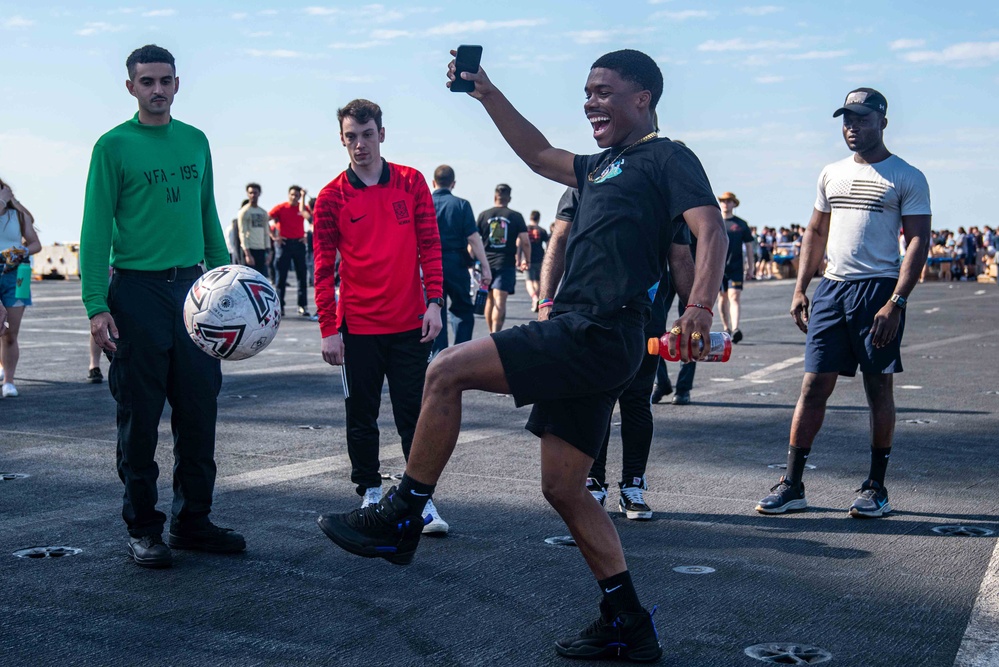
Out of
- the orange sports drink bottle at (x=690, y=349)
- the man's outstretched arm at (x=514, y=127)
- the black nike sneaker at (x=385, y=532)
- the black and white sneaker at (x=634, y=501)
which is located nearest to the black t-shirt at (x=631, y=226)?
the orange sports drink bottle at (x=690, y=349)

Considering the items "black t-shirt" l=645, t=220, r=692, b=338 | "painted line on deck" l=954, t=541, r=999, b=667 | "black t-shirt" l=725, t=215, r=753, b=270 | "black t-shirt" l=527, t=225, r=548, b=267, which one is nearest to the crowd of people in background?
"black t-shirt" l=527, t=225, r=548, b=267

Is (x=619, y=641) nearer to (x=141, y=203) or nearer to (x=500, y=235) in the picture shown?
(x=141, y=203)

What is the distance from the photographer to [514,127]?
4.41 m

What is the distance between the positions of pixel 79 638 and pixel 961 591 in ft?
10.8

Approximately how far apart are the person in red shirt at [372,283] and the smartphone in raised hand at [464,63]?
3.91 ft

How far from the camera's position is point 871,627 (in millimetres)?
4070

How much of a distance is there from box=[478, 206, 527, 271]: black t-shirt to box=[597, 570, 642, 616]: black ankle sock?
11.5 meters

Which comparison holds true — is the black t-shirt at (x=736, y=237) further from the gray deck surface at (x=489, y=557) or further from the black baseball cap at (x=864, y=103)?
the black baseball cap at (x=864, y=103)

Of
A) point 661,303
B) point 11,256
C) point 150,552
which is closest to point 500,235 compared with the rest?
point 11,256

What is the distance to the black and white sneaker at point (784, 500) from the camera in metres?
5.93

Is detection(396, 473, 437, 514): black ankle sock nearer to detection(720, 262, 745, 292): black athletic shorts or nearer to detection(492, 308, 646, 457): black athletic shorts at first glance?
detection(492, 308, 646, 457): black athletic shorts

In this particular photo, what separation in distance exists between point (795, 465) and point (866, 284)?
104 cm

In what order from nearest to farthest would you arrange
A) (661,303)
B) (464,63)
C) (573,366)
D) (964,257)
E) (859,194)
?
(573,366)
(464,63)
(859,194)
(661,303)
(964,257)

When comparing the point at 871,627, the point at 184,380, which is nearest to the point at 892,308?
the point at 871,627
